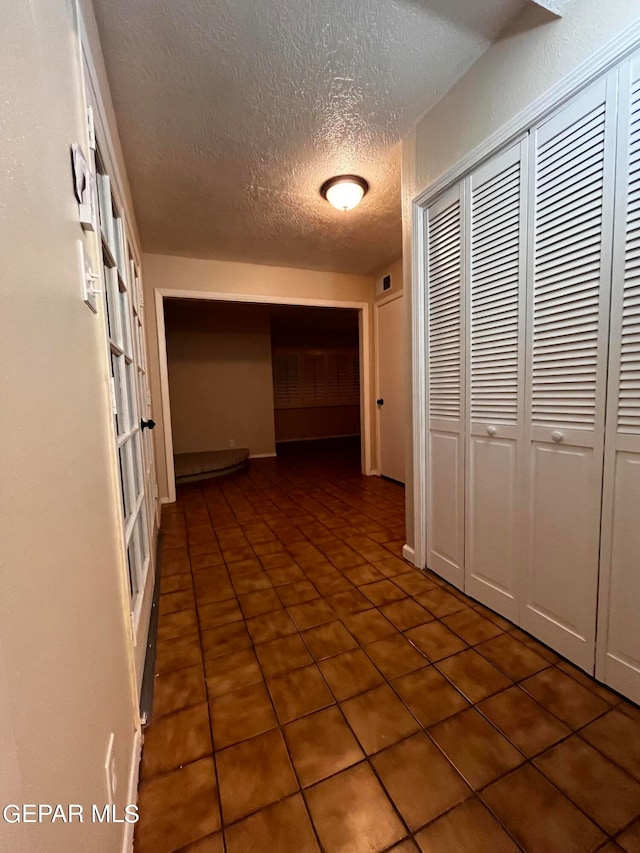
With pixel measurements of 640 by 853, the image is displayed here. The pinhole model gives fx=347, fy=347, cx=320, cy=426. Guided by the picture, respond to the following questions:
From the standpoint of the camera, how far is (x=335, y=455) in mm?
A: 5723

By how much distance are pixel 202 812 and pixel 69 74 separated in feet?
6.11

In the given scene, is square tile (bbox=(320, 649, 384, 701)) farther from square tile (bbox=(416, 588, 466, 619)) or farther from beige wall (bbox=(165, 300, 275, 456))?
beige wall (bbox=(165, 300, 275, 456))

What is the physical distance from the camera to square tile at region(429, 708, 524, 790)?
3.16ft

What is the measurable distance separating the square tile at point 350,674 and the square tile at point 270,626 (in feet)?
0.85

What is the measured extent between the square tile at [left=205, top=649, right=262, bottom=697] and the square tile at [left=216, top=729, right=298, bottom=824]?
0.74 feet

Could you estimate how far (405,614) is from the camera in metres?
1.64

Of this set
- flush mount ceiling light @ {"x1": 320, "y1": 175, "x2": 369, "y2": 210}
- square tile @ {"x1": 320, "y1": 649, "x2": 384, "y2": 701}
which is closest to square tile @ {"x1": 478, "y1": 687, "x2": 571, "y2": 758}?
square tile @ {"x1": 320, "y1": 649, "x2": 384, "y2": 701}

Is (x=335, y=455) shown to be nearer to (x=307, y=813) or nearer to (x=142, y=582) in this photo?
(x=142, y=582)

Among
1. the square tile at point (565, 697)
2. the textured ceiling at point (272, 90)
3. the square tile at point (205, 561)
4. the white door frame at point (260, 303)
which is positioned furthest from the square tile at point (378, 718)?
the white door frame at point (260, 303)

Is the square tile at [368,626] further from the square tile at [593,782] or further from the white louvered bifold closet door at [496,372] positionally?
the square tile at [593,782]

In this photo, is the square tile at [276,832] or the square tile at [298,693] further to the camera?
the square tile at [298,693]

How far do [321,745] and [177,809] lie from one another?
405 mm

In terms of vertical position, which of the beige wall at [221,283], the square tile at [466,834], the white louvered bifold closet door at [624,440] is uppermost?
the beige wall at [221,283]

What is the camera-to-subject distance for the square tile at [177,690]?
1.20 metres
